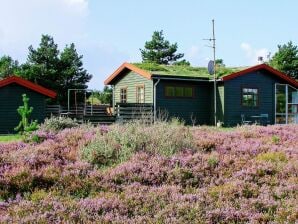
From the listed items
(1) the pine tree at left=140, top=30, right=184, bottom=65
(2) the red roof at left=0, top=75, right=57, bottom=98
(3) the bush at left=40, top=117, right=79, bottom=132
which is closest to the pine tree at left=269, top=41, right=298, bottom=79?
(1) the pine tree at left=140, top=30, right=184, bottom=65

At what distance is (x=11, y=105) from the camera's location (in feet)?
71.6

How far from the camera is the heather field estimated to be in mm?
6145

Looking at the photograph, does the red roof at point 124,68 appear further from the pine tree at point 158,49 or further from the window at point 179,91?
the pine tree at point 158,49

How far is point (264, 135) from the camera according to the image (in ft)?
43.0

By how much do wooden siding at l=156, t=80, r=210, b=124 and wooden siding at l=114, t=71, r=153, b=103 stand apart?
0.57m

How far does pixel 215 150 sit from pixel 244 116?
1832 cm

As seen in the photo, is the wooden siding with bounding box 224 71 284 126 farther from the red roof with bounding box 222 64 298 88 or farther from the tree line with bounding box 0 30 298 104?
the tree line with bounding box 0 30 298 104

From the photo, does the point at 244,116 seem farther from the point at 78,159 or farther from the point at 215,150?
the point at 78,159

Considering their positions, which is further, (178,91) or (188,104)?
(188,104)

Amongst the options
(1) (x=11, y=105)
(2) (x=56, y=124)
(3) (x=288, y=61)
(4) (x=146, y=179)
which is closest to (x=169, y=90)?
(1) (x=11, y=105)

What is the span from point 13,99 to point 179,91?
31.3ft

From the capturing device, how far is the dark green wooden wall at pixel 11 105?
21.6 meters

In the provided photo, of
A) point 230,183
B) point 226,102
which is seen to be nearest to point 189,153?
point 230,183

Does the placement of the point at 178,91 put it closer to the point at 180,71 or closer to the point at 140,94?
the point at 180,71
